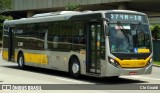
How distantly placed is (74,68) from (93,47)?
179 cm

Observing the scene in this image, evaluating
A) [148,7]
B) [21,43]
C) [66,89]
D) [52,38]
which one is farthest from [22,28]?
[148,7]

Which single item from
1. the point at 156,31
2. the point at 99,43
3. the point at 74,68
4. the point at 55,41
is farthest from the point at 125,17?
the point at 156,31

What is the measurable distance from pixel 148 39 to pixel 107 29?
199 centimetres

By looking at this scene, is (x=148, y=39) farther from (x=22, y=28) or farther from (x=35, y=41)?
(x=22, y=28)

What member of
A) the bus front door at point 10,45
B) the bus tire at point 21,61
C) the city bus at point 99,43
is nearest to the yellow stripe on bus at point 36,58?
the city bus at point 99,43

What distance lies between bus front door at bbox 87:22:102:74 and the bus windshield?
68 centimetres

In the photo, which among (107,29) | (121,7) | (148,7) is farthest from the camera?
(148,7)

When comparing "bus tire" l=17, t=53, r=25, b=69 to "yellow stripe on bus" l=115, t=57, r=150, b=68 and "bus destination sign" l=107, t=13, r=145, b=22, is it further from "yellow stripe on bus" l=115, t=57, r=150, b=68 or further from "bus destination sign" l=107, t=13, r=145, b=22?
"yellow stripe on bus" l=115, t=57, r=150, b=68

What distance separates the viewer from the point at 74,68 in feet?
63.2

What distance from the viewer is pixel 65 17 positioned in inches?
792

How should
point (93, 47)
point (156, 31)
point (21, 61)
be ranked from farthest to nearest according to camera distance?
1. point (156, 31)
2. point (21, 61)
3. point (93, 47)

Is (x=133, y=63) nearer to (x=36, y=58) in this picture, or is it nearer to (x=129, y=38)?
(x=129, y=38)

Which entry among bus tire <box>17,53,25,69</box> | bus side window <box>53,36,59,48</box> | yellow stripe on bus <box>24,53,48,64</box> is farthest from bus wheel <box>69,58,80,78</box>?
bus tire <box>17,53,25,69</box>

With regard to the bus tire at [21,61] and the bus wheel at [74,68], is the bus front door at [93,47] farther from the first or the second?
the bus tire at [21,61]
